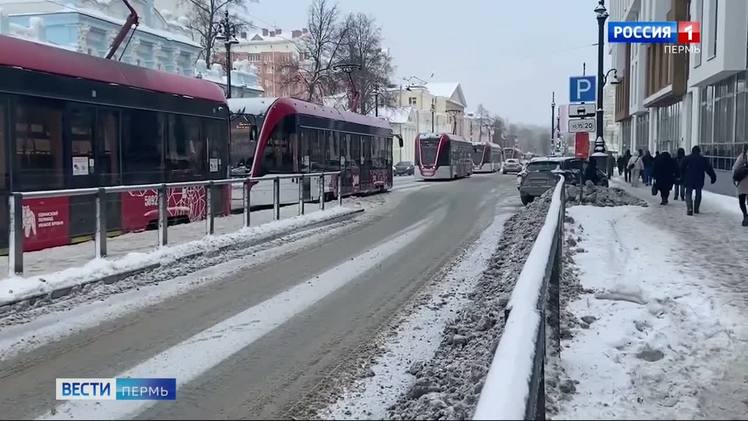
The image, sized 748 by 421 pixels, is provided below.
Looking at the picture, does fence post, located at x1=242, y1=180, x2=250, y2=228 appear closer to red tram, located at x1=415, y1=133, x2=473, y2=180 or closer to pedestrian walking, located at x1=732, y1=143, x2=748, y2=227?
pedestrian walking, located at x1=732, y1=143, x2=748, y2=227

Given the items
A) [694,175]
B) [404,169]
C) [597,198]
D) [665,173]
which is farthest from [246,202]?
[404,169]

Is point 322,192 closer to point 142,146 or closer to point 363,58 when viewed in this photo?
point 142,146

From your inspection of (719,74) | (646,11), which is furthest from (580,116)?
(646,11)

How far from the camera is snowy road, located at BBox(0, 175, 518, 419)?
5402 mm

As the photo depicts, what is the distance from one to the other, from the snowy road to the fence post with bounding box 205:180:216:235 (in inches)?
66.8

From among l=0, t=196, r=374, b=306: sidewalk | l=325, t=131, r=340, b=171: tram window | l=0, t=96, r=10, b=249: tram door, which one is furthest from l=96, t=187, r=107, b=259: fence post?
l=325, t=131, r=340, b=171: tram window

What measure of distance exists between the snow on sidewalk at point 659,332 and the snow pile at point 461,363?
2.18ft

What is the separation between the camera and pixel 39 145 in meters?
11.4

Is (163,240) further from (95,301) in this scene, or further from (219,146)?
(219,146)

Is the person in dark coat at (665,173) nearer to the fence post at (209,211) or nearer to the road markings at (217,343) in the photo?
the road markings at (217,343)

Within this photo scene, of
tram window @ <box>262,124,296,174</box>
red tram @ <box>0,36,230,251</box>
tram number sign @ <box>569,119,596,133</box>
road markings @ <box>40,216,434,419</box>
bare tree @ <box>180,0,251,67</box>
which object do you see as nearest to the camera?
road markings @ <box>40,216,434,419</box>

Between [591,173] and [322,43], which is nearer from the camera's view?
[591,173]

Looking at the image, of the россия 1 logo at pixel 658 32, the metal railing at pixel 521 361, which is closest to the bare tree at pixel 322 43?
the россия 1 logo at pixel 658 32

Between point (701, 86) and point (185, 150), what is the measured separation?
24524 mm
